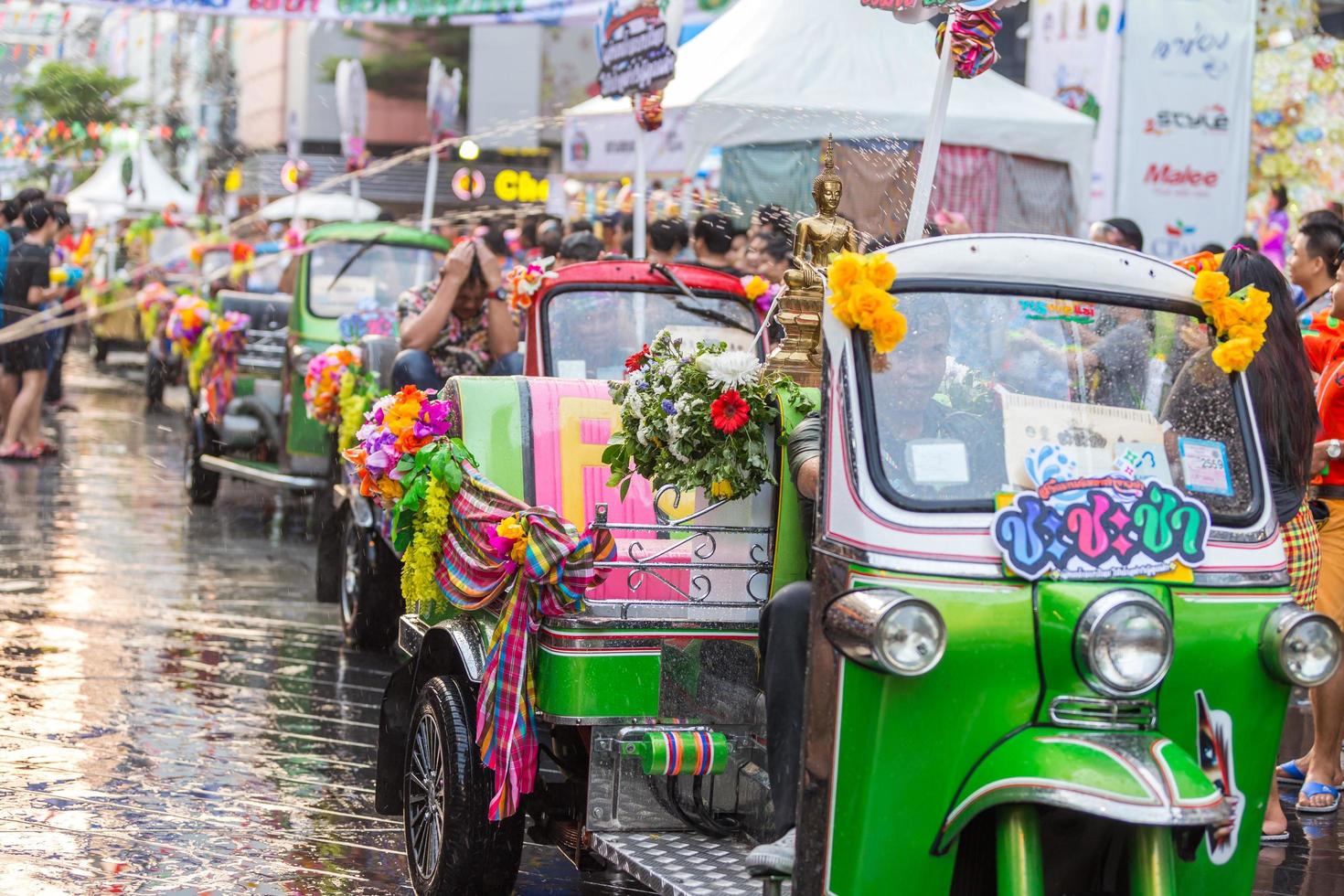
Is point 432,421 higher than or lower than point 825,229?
lower

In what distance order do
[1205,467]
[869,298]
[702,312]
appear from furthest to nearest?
[702,312] → [1205,467] → [869,298]

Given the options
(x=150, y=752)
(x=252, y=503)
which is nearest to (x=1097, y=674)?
(x=150, y=752)

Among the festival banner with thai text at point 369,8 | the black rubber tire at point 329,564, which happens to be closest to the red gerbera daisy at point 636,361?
the black rubber tire at point 329,564

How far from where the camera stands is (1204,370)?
166 inches

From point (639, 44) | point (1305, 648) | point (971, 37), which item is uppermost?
point (639, 44)

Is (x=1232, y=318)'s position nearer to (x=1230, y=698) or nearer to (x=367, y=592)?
(x=1230, y=698)

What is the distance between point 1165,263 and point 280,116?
48784 millimetres

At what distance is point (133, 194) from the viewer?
33594 mm

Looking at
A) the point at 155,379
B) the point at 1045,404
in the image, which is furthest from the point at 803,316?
the point at 155,379

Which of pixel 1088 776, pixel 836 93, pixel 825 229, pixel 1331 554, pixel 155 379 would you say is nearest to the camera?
pixel 1088 776

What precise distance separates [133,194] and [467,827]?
3107 centimetres

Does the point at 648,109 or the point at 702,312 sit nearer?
the point at 702,312

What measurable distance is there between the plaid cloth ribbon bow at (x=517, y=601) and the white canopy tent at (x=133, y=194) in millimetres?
30372

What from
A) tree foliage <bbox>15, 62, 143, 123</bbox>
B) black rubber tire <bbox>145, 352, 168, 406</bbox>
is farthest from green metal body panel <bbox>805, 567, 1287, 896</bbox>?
tree foliage <bbox>15, 62, 143, 123</bbox>
